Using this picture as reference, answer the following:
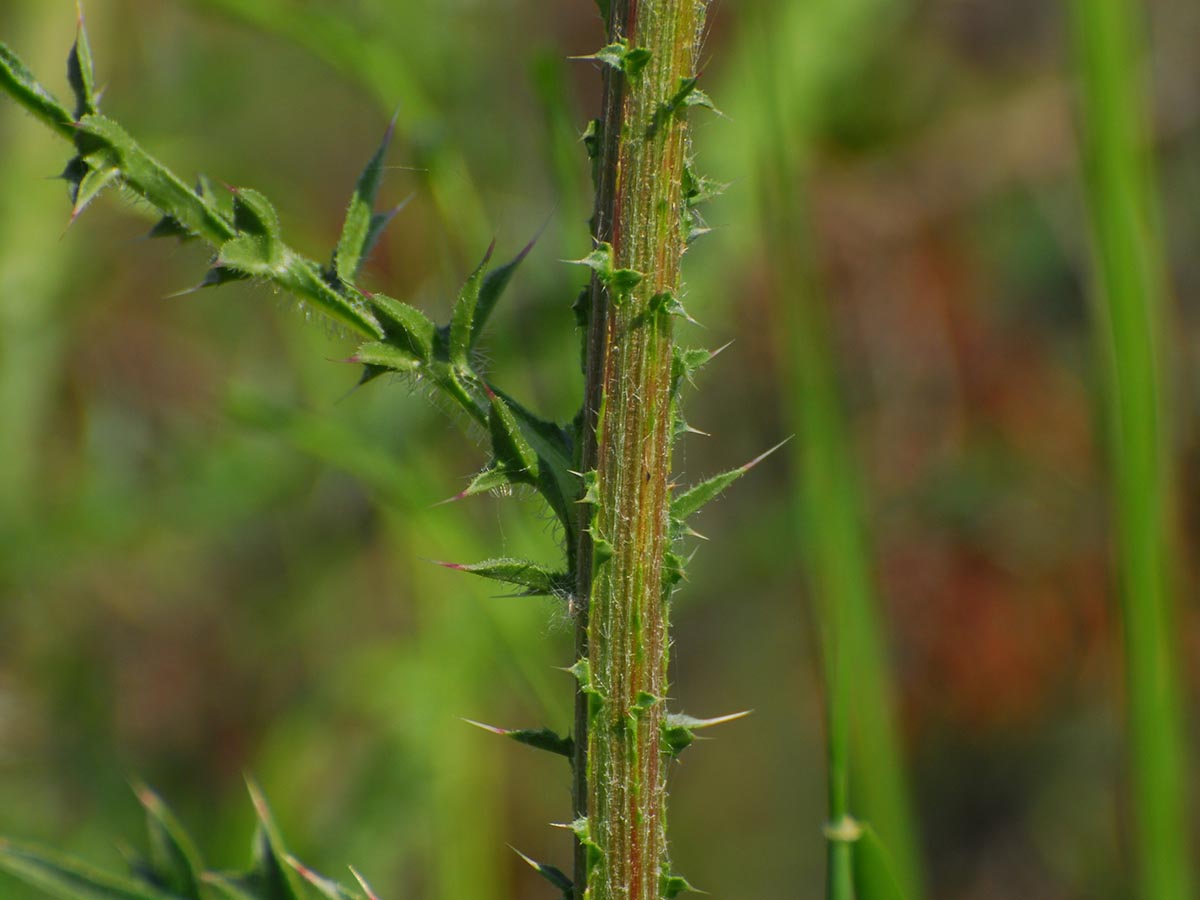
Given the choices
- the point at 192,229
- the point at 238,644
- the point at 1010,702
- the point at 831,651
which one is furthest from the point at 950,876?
the point at 192,229

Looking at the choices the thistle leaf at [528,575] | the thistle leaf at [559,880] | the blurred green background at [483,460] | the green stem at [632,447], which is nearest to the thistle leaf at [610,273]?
the green stem at [632,447]

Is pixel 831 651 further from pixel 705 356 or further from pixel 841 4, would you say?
pixel 841 4

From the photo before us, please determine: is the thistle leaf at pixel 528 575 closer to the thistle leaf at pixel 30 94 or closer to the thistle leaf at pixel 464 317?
the thistle leaf at pixel 464 317

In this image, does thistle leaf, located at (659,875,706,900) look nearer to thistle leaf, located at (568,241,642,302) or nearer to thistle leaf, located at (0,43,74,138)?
thistle leaf, located at (568,241,642,302)

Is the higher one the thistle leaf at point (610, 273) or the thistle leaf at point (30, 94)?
the thistle leaf at point (30, 94)

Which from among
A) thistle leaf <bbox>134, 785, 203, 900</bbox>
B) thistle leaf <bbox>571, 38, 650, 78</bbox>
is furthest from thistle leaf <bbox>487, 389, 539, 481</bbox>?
thistle leaf <bbox>134, 785, 203, 900</bbox>

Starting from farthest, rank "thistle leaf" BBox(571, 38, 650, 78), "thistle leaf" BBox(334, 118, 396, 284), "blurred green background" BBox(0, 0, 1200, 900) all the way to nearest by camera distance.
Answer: "blurred green background" BBox(0, 0, 1200, 900) < "thistle leaf" BBox(334, 118, 396, 284) < "thistle leaf" BBox(571, 38, 650, 78)
